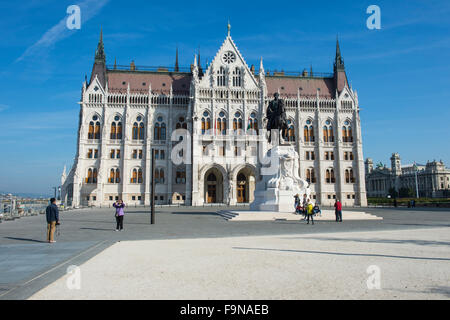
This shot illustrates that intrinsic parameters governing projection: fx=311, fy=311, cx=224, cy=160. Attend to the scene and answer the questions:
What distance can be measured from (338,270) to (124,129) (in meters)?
50.1

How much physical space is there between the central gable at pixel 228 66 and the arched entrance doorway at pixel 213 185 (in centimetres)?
1497

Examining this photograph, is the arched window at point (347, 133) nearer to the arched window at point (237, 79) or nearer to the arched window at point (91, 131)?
the arched window at point (237, 79)

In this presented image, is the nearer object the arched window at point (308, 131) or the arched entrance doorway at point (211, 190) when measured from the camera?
the arched entrance doorway at point (211, 190)

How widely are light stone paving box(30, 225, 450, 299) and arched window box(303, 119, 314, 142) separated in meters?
48.5

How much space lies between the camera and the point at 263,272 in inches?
256

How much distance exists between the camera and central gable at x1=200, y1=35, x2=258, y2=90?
172 ft

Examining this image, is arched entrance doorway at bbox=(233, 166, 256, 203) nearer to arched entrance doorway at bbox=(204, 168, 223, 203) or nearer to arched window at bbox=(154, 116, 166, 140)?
arched entrance doorway at bbox=(204, 168, 223, 203)

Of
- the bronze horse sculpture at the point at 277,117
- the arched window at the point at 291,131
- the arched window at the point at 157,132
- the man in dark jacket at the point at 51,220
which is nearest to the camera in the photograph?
the man in dark jacket at the point at 51,220

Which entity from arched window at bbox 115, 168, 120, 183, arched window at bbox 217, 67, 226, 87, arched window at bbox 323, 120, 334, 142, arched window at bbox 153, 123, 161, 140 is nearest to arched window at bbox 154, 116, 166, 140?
arched window at bbox 153, 123, 161, 140

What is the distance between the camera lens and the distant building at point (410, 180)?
114 meters

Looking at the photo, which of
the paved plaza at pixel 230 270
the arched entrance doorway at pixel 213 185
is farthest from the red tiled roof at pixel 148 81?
the paved plaza at pixel 230 270

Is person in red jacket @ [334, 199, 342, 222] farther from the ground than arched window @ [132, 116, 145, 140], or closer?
closer

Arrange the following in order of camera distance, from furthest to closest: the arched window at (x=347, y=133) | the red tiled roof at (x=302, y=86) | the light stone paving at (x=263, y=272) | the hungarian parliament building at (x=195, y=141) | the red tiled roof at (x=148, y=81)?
the red tiled roof at (x=302, y=86)
the arched window at (x=347, y=133)
the red tiled roof at (x=148, y=81)
the hungarian parliament building at (x=195, y=141)
the light stone paving at (x=263, y=272)
